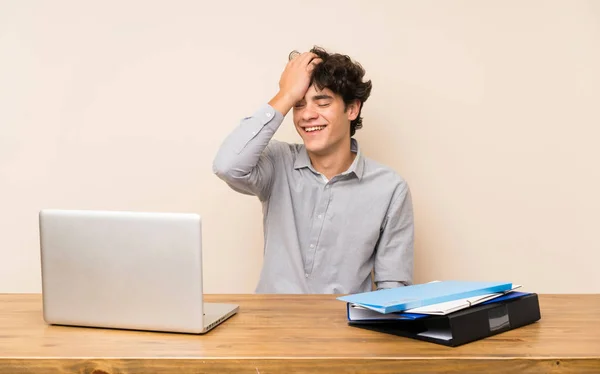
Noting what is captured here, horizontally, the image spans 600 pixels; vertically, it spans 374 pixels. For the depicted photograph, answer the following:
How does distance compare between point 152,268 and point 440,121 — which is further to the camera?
point 440,121

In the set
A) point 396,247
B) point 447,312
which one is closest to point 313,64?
point 396,247

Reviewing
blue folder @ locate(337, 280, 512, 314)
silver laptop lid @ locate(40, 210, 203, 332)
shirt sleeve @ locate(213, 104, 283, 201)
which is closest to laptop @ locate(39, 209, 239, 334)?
silver laptop lid @ locate(40, 210, 203, 332)

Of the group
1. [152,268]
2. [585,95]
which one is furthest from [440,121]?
[152,268]

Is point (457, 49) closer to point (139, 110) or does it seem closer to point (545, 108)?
point (545, 108)

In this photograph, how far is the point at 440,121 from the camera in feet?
9.26

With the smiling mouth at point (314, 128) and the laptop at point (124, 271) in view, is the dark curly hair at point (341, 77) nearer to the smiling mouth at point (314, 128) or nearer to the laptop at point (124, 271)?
the smiling mouth at point (314, 128)

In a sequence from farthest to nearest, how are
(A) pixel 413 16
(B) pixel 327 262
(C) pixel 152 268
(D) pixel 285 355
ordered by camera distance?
1. (A) pixel 413 16
2. (B) pixel 327 262
3. (C) pixel 152 268
4. (D) pixel 285 355

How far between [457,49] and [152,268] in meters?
1.91

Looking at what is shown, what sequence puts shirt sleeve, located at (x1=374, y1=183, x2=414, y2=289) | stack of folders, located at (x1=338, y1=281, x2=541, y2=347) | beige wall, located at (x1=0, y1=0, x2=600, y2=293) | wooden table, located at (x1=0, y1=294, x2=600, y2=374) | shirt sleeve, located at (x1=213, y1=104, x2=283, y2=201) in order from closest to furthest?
wooden table, located at (x1=0, y1=294, x2=600, y2=374), stack of folders, located at (x1=338, y1=281, x2=541, y2=347), shirt sleeve, located at (x1=213, y1=104, x2=283, y2=201), shirt sleeve, located at (x1=374, y1=183, x2=414, y2=289), beige wall, located at (x1=0, y1=0, x2=600, y2=293)

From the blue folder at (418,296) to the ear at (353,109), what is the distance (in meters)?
1.14

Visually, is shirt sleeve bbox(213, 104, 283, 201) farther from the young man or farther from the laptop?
the laptop

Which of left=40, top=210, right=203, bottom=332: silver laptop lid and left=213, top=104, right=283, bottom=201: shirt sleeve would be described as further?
left=213, top=104, right=283, bottom=201: shirt sleeve

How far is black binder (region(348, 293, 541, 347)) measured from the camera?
4.00 ft

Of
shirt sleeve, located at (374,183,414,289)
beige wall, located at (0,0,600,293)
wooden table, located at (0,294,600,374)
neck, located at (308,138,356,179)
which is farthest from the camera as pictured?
beige wall, located at (0,0,600,293)
